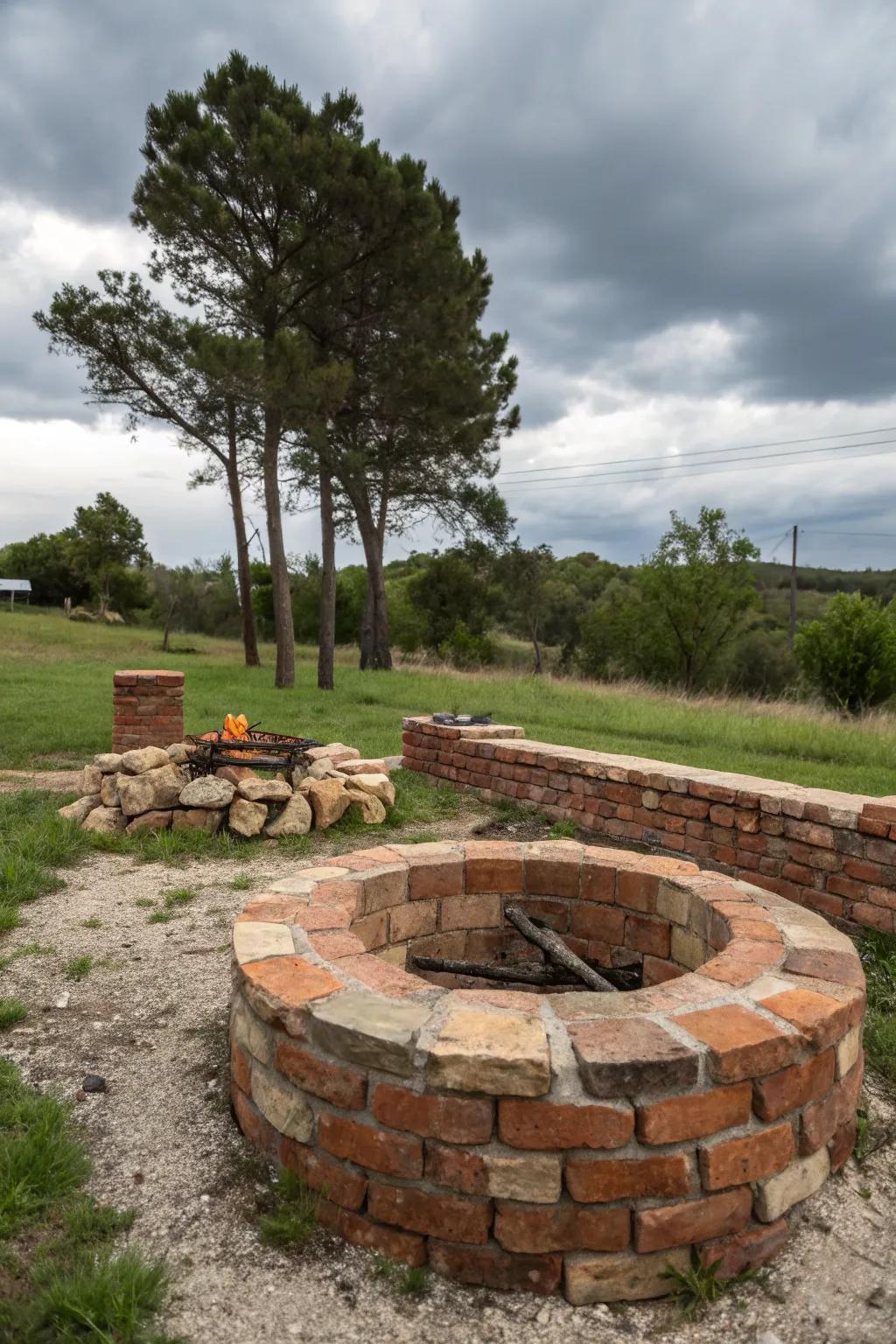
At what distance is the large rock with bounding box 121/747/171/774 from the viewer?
542 cm

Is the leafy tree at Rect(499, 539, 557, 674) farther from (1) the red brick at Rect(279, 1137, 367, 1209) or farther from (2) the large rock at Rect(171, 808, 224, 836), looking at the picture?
(1) the red brick at Rect(279, 1137, 367, 1209)

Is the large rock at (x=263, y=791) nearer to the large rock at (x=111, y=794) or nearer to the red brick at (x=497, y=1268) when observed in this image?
the large rock at (x=111, y=794)

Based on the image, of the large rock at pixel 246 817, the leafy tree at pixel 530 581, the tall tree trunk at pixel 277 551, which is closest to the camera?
the large rock at pixel 246 817

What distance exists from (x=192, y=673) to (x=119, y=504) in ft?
75.6

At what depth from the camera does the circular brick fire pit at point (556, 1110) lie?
65.3 inches

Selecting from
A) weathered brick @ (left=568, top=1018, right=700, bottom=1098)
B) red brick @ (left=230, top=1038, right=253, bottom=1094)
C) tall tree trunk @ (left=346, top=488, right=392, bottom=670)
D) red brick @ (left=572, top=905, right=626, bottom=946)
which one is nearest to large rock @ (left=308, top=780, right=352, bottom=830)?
red brick @ (left=572, top=905, right=626, bottom=946)

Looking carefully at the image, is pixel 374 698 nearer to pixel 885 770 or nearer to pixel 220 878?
pixel 885 770

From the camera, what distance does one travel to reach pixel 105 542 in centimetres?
3494

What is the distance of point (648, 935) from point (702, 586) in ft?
75.9

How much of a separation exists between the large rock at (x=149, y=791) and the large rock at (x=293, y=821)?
667mm

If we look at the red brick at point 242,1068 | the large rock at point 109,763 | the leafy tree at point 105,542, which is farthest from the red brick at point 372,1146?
the leafy tree at point 105,542

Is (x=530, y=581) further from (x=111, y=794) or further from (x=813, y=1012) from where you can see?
(x=813, y=1012)

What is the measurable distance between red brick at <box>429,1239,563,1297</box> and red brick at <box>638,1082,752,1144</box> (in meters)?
0.35

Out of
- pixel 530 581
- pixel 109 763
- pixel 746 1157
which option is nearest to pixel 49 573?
pixel 530 581
